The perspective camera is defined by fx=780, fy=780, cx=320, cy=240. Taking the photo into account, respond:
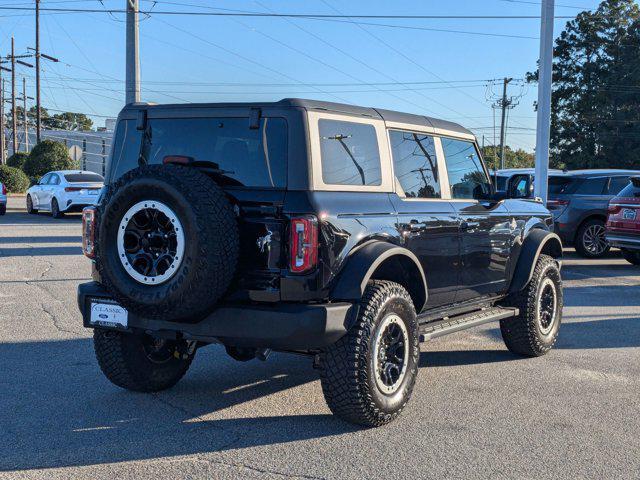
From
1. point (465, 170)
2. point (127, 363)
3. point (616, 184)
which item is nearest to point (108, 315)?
point (127, 363)

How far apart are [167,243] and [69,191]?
19.2m

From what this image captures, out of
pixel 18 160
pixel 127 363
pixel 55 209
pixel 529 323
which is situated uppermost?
pixel 18 160

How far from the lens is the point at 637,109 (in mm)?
54219

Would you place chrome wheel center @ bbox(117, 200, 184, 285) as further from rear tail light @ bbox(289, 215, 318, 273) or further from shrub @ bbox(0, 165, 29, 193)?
shrub @ bbox(0, 165, 29, 193)

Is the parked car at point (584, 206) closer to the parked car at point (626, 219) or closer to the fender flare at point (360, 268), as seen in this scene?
the parked car at point (626, 219)

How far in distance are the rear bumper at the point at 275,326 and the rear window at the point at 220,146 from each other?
2.53 ft

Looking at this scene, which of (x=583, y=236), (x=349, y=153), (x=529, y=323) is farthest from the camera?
(x=583, y=236)

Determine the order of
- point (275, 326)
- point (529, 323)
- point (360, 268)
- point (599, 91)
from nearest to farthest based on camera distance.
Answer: point (275, 326) → point (360, 268) → point (529, 323) → point (599, 91)

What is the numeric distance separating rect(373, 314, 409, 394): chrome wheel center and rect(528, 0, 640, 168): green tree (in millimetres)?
52396

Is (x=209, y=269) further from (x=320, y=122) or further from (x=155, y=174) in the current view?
(x=320, y=122)

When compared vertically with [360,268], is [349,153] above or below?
above

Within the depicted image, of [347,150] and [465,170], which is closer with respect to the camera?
[347,150]

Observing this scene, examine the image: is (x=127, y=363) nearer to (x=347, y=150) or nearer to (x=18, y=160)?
(x=347, y=150)

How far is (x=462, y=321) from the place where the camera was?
233 inches
